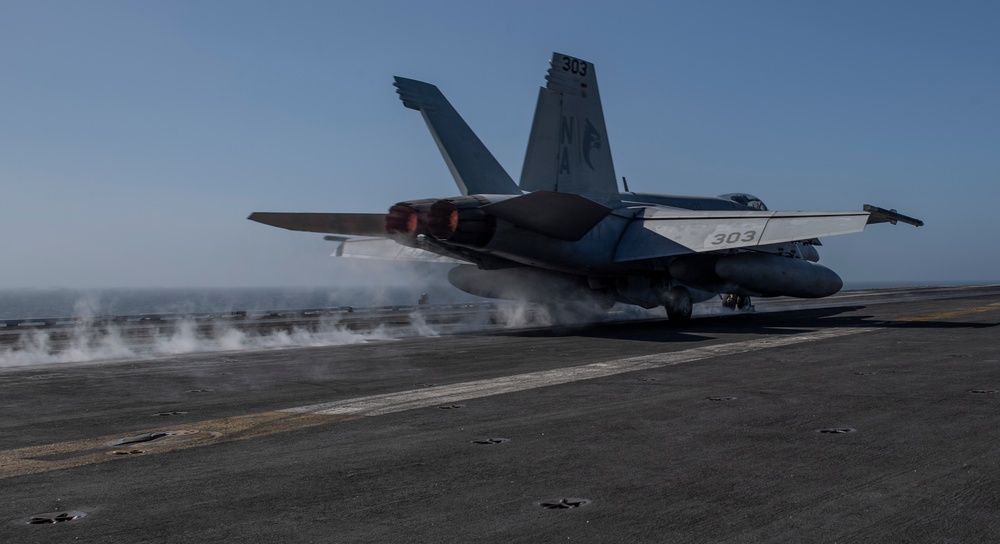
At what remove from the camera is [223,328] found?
2792 cm

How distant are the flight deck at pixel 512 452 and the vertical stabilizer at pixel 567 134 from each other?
10.9 metres

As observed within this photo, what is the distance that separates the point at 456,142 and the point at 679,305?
9199 mm

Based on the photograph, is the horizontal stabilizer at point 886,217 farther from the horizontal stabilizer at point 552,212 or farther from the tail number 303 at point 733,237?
the horizontal stabilizer at point 552,212

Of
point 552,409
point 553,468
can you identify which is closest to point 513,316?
point 552,409

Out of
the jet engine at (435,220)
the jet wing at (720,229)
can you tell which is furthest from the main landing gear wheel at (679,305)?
the jet engine at (435,220)

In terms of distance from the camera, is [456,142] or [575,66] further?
[456,142]

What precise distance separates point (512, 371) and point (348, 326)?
15396mm

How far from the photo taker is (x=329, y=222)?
67.7 ft

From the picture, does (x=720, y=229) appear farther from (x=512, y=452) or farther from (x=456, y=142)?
(x=512, y=452)

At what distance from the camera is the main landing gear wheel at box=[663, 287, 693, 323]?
2788 cm

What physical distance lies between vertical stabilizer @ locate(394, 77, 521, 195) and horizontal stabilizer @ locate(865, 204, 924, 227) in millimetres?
11359

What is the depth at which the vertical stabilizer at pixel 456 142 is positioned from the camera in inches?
1075

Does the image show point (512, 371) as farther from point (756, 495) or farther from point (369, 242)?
point (369, 242)

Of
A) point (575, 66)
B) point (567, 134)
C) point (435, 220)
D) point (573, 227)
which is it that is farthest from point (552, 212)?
point (575, 66)
